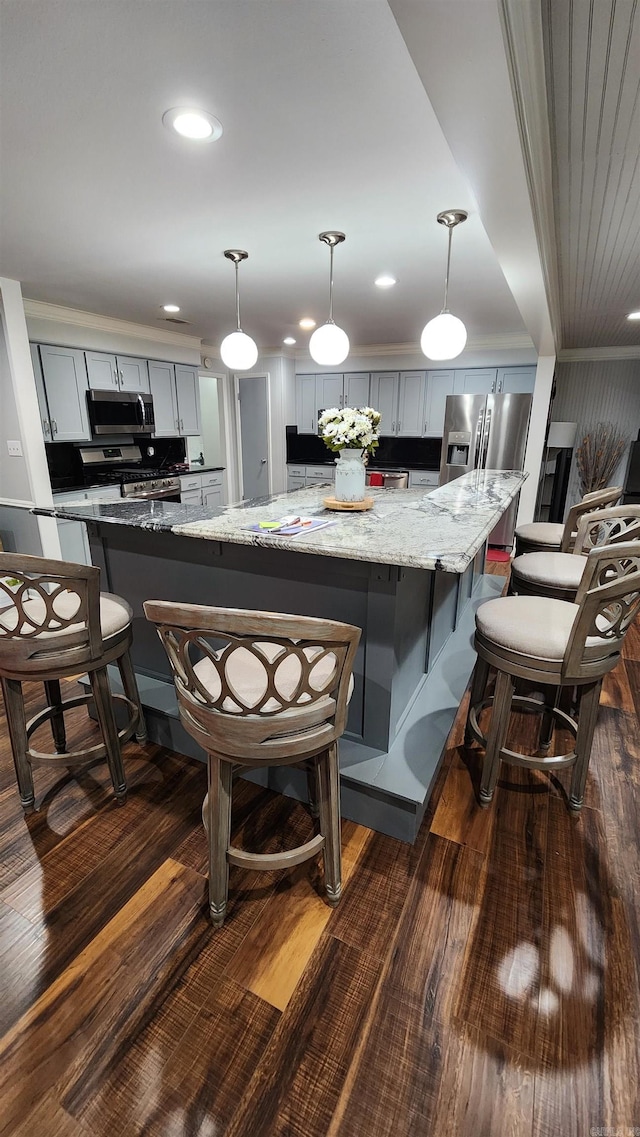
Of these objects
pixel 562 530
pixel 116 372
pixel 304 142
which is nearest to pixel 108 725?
pixel 304 142

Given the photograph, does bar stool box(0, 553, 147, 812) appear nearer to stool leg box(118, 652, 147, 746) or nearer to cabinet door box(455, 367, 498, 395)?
stool leg box(118, 652, 147, 746)

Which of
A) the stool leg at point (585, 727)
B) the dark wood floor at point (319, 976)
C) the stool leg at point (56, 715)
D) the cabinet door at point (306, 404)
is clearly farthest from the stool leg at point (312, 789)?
the cabinet door at point (306, 404)

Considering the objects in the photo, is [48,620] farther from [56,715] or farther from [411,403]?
[411,403]

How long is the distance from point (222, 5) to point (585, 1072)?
8.84ft

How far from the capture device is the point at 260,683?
4.35ft

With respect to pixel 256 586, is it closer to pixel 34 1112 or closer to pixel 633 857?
pixel 34 1112

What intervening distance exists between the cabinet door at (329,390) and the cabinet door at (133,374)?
238cm

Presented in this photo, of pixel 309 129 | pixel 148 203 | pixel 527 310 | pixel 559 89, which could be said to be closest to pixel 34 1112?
pixel 309 129

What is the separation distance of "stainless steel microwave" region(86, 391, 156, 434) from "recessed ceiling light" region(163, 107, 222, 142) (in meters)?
3.35

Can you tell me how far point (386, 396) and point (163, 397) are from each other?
9.30ft

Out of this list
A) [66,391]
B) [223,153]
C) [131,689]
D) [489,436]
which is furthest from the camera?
[489,436]

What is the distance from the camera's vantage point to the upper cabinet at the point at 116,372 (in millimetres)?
4664

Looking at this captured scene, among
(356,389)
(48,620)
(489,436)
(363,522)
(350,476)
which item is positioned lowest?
(48,620)

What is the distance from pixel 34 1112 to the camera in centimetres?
100
